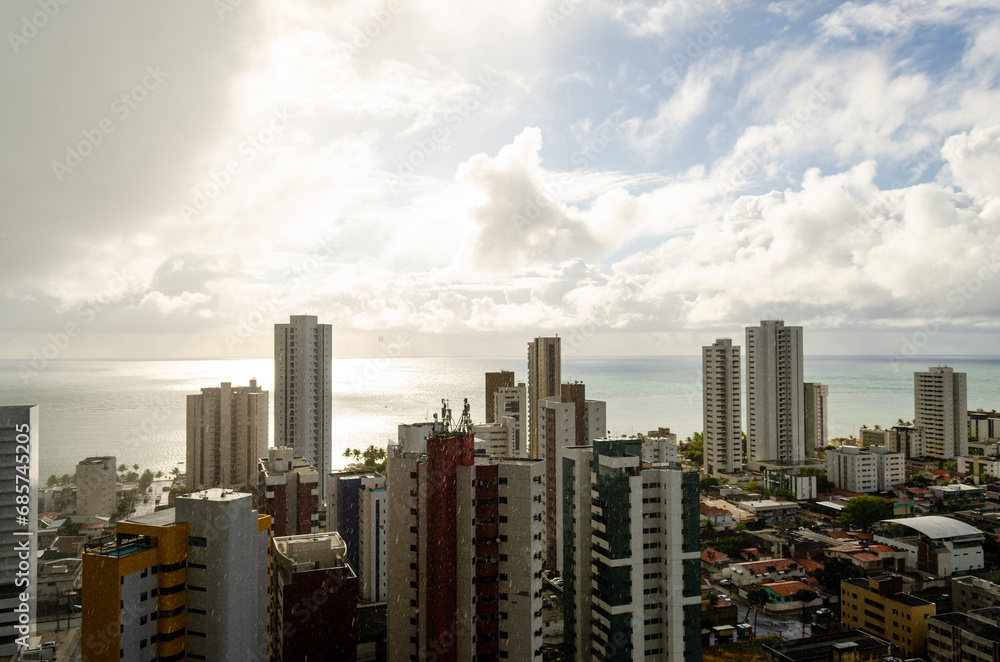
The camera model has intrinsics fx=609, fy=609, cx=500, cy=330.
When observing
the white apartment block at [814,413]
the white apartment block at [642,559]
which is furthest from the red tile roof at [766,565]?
the white apartment block at [814,413]

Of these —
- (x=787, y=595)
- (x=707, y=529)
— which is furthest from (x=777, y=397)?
(x=787, y=595)

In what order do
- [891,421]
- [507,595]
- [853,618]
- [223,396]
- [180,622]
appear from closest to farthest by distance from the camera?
[180,622]
[507,595]
[853,618]
[223,396]
[891,421]

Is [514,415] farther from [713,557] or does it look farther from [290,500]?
[290,500]

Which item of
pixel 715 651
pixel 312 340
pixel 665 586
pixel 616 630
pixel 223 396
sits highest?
pixel 312 340

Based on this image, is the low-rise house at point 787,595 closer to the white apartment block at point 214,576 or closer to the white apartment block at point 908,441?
the white apartment block at point 214,576

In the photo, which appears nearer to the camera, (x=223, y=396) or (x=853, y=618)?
(x=853, y=618)

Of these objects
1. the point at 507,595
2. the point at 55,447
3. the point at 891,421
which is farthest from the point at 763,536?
the point at 891,421

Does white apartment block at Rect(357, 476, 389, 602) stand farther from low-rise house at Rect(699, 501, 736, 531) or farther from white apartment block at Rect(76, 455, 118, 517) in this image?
white apartment block at Rect(76, 455, 118, 517)

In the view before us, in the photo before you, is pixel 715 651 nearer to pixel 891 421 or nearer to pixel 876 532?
pixel 876 532
